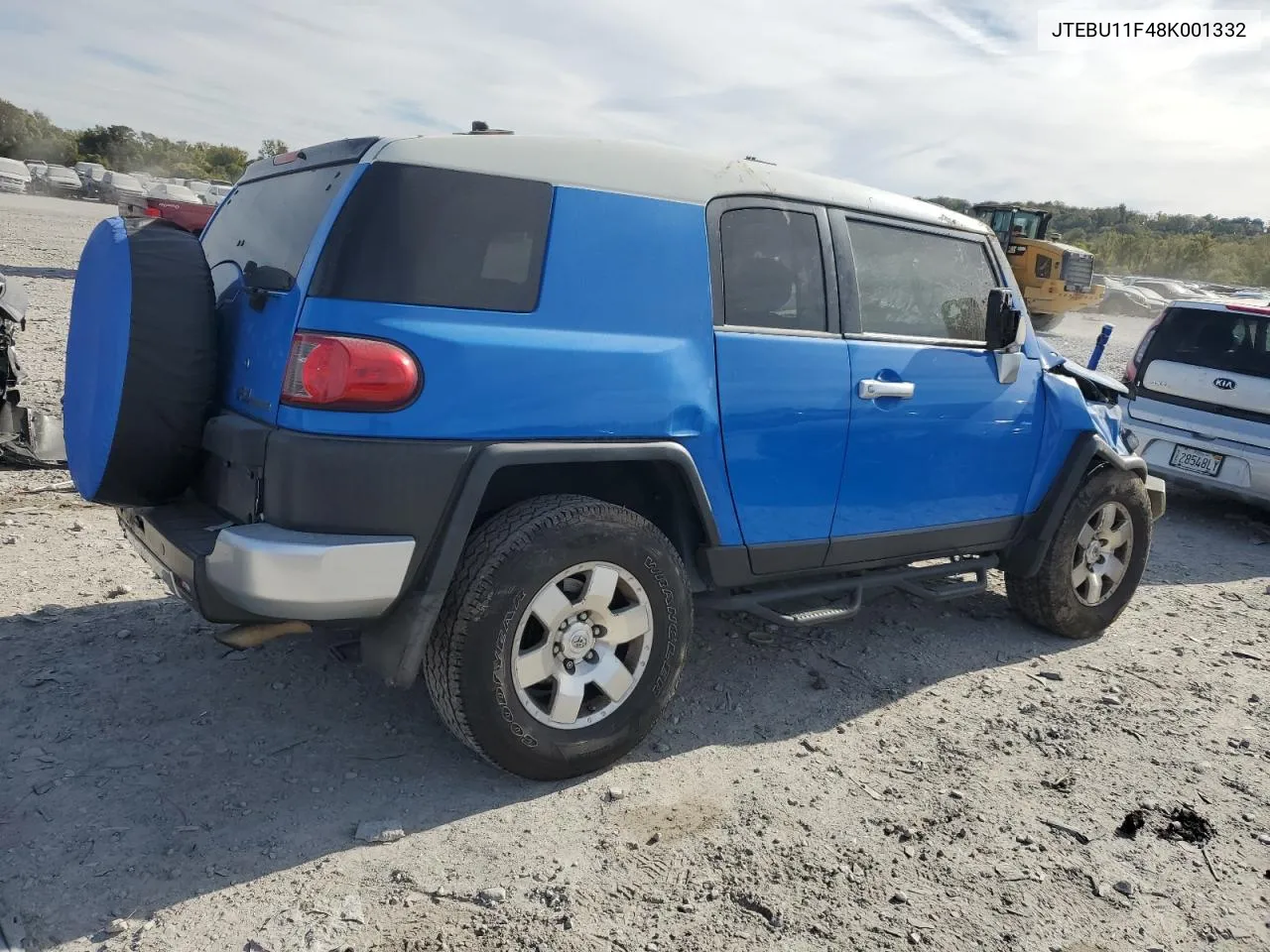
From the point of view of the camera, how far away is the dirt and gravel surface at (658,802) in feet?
8.05

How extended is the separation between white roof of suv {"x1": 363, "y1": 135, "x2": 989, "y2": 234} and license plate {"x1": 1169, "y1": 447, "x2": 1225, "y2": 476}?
188 inches

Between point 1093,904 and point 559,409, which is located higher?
point 559,409

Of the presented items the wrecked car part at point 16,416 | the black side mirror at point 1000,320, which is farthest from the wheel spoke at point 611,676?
the wrecked car part at point 16,416

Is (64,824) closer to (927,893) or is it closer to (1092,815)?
(927,893)

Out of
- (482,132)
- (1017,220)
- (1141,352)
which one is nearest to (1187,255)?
(1017,220)

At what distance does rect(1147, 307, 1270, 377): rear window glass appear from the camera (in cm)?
714

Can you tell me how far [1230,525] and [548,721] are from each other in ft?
22.1

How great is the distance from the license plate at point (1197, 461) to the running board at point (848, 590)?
3.80 m

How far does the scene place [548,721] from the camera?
297 cm

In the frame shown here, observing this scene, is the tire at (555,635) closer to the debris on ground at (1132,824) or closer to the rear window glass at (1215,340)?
the debris on ground at (1132,824)

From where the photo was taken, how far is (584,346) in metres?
2.88

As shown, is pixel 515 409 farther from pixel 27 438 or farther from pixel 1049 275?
pixel 1049 275

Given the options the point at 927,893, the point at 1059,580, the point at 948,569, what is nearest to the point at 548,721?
the point at 927,893

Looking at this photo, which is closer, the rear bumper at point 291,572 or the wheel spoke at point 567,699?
the rear bumper at point 291,572
